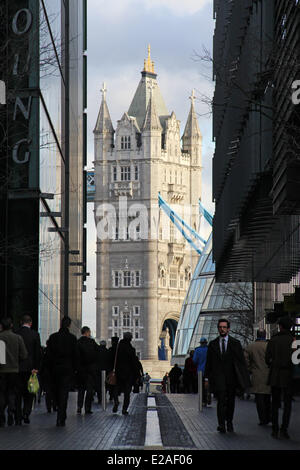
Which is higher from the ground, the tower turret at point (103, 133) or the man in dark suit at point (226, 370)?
the tower turret at point (103, 133)

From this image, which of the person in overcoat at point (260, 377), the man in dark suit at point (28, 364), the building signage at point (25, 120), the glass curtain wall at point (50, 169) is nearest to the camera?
the man in dark suit at point (28, 364)

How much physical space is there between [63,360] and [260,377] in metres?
2.96

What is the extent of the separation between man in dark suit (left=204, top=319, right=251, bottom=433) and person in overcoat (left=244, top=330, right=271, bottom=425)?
5.11 ft

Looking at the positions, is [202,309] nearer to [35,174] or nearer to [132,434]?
[35,174]

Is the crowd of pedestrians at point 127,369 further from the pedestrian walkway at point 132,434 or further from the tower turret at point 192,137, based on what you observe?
the tower turret at point 192,137

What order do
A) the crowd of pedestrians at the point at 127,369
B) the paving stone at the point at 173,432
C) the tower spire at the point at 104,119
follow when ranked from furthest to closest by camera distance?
the tower spire at the point at 104,119, the crowd of pedestrians at the point at 127,369, the paving stone at the point at 173,432

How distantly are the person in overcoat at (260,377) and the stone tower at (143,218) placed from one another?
141 m

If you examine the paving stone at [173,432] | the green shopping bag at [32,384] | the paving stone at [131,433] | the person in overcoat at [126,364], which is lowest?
the paving stone at [173,432]

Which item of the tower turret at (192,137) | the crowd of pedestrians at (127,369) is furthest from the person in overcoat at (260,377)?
the tower turret at (192,137)

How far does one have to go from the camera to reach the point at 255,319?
43969mm

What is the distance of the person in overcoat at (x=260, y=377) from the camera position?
694 inches

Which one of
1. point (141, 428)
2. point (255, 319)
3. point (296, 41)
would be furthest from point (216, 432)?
point (255, 319)

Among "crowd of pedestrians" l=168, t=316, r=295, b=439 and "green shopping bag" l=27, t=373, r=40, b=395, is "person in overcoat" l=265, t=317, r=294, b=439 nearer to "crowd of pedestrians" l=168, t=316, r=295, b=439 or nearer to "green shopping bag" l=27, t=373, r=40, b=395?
"crowd of pedestrians" l=168, t=316, r=295, b=439
